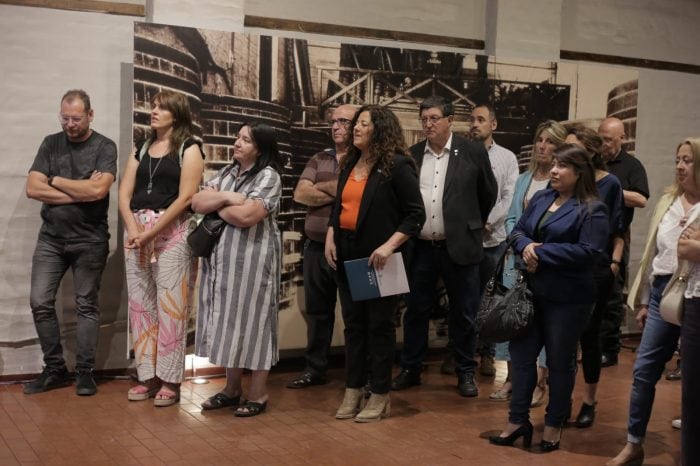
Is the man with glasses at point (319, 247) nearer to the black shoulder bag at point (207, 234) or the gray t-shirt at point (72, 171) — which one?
the black shoulder bag at point (207, 234)

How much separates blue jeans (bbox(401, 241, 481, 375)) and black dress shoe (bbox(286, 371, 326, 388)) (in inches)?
25.5

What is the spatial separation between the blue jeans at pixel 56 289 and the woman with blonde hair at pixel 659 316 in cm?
308

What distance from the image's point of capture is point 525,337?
14.1 feet

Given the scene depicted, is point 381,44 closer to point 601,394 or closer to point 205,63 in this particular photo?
point 205,63

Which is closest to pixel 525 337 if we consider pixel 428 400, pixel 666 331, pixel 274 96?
pixel 666 331

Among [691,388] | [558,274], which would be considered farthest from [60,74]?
[691,388]

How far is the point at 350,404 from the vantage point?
193 inches

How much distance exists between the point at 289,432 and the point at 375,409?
51cm

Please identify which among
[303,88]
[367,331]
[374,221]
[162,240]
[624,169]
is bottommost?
[367,331]

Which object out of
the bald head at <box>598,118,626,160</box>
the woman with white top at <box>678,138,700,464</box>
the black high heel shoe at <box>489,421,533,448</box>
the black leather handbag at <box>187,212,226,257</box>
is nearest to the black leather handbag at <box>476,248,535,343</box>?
the black high heel shoe at <box>489,421,533,448</box>

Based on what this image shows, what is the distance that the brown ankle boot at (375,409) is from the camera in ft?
15.8

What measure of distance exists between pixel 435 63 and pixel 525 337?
2.72 metres

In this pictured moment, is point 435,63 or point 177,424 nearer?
point 177,424

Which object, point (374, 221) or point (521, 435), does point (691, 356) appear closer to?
point (521, 435)
